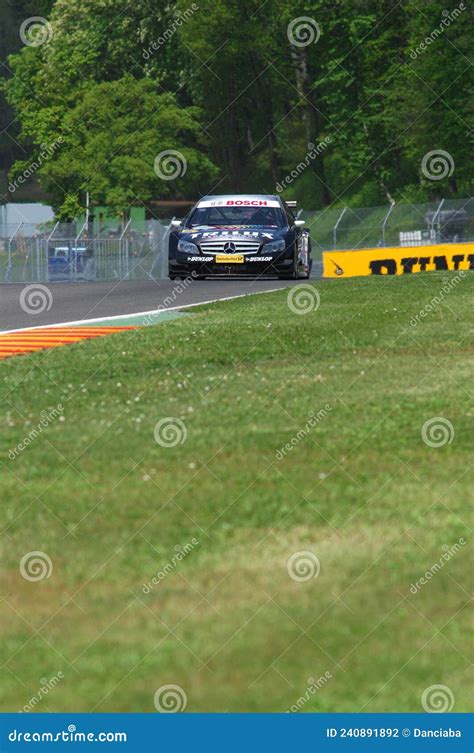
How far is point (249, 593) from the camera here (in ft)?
23.5

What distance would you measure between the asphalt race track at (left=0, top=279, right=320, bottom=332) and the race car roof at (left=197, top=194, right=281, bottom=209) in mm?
1744

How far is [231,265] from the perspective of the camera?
109 feet

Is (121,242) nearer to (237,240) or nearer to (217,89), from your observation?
(237,240)

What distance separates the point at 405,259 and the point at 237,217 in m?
9.48

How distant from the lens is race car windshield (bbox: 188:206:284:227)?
33094 mm

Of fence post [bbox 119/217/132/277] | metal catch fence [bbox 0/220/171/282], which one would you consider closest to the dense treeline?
metal catch fence [bbox 0/220/171/282]

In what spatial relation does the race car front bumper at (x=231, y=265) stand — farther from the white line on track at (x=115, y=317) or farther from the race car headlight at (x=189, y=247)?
the white line on track at (x=115, y=317)

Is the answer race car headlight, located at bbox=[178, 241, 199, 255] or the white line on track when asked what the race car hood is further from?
the white line on track

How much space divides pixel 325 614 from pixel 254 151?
3526 inches

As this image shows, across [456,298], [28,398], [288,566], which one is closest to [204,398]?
[28,398]

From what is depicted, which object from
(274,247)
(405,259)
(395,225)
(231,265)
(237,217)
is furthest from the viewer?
(395,225)

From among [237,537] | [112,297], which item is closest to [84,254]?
[112,297]

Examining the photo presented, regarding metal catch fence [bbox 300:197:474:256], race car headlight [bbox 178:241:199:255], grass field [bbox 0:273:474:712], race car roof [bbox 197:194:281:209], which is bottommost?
metal catch fence [bbox 300:197:474:256]
